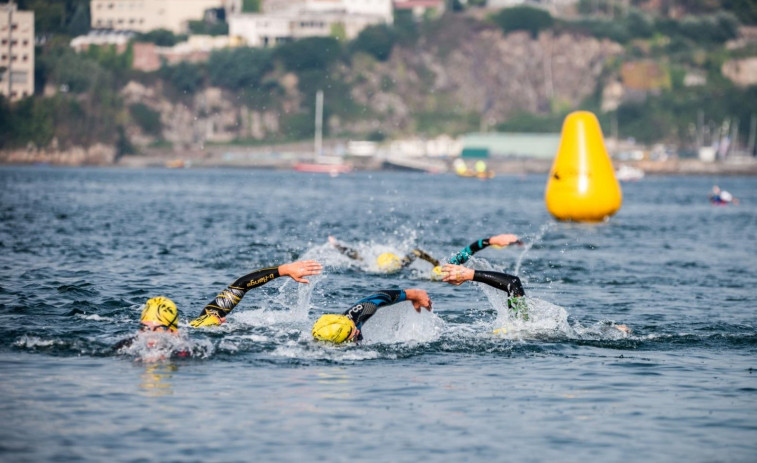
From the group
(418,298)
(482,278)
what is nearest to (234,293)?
(418,298)

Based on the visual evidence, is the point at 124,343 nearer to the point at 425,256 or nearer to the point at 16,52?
the point at 425,256

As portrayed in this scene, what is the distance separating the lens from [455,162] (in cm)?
19275

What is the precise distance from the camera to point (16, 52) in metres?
166

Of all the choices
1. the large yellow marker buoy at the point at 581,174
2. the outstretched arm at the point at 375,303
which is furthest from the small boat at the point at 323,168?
the outstretched arm at the point at 375,303

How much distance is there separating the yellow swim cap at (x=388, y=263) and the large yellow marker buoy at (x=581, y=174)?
1454 cm

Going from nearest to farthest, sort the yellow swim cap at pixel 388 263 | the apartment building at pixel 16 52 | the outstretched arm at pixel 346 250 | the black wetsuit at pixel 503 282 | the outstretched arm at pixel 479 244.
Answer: the black wetsuit at pixel 503 282 < the outstretched arm at pixel 479 244 < the outstretched arm at pixel 346 250 < the yellow swim cap at pixel 388 263 < the apartment building at pixel 16 52

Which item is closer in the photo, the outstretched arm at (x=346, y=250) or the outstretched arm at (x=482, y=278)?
the outstretched arm at (x=482, y=278)

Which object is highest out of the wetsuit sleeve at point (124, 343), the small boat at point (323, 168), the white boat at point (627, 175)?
the wetsuit sleeve at point (124, 343)

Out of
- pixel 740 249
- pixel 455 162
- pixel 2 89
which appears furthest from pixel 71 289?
pixel 455 162

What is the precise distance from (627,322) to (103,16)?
185 m

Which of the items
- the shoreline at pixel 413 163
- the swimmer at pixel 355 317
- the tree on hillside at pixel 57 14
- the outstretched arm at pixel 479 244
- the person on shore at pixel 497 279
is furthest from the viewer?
the shoreline at pixel 413 163

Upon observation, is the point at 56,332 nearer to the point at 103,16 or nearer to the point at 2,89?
the point at 2,89

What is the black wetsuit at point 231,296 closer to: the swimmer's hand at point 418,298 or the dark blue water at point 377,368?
the dark blue water at point 377,368

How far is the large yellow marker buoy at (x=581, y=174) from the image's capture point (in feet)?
A: 142
